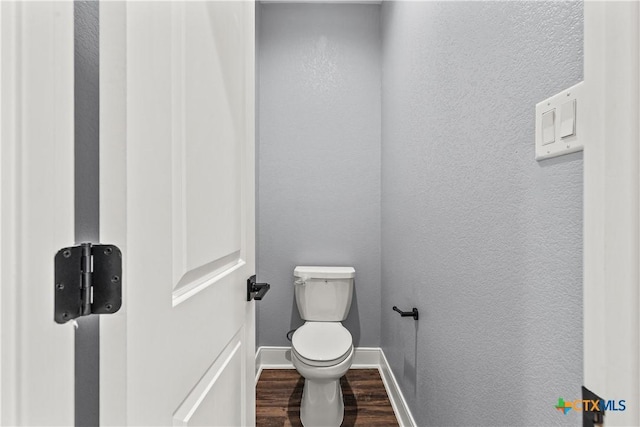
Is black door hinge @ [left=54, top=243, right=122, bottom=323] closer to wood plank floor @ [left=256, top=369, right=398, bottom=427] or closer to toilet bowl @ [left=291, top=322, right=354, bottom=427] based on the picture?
toilet bowl @ [left=291, top=322, right=354, bottom=427]

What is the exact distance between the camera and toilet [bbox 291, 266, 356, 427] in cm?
182

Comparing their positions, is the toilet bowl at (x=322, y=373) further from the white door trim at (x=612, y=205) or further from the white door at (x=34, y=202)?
the white door at (x=34, y=202)

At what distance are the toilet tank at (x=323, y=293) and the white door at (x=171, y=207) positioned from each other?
1.48 meters

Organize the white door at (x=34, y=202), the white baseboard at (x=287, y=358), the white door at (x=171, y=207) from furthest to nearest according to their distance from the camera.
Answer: the white baseboard at (x=287, y=358) < the white door at (x=171, y=207) < the white door at (x=34, y=202)

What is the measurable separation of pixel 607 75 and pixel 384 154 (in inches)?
78.5

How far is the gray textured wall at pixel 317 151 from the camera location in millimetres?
2590

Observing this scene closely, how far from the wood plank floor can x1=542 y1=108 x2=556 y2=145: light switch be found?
1.74 metres

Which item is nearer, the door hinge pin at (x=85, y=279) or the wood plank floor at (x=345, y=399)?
the door hinge pin at (x=85, y=279)

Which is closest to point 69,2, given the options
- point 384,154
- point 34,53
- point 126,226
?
point 34,53

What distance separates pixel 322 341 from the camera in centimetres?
202

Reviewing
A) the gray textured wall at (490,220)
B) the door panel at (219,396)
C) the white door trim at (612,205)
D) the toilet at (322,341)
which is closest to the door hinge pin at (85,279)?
the door panel at (219,396)

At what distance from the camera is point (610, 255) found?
0.48 metres

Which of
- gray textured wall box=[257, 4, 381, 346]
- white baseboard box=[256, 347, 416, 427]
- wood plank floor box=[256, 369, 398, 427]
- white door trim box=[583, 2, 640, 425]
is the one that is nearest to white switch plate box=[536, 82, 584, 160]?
white door trim box=[583, 2, 640, 425]

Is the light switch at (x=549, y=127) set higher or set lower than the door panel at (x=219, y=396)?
higher
